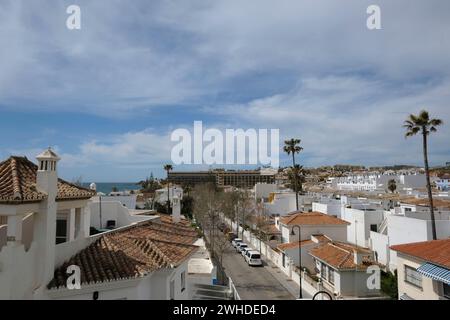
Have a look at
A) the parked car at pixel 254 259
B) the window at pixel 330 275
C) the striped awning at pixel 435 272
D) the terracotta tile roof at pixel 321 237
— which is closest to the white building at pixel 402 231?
the terracotta tile roof at pixel 321 237

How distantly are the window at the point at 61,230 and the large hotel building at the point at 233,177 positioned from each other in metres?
131

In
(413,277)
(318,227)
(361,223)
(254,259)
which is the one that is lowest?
(254,259)

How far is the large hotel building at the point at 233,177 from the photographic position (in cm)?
14650

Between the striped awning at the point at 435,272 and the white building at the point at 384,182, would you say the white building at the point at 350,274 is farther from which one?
the white building at the point at 384,182

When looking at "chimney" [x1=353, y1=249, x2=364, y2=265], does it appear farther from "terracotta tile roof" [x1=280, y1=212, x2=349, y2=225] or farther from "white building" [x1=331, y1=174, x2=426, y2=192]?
"white building" [x1=331, y1=174, x2=426, y2=192]

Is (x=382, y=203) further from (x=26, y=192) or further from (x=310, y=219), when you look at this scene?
(x=26, y=192)

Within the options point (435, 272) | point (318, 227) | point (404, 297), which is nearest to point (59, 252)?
point (435, 272)

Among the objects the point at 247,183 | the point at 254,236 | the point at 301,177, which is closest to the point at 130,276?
the point at 254,236

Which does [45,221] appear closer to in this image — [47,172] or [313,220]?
[47,172]

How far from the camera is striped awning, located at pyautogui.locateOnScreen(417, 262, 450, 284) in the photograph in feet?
48.6

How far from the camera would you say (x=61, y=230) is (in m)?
12.4

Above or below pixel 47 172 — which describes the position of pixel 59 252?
below

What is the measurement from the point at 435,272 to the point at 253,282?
1640cm

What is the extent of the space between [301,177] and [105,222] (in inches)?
1514
